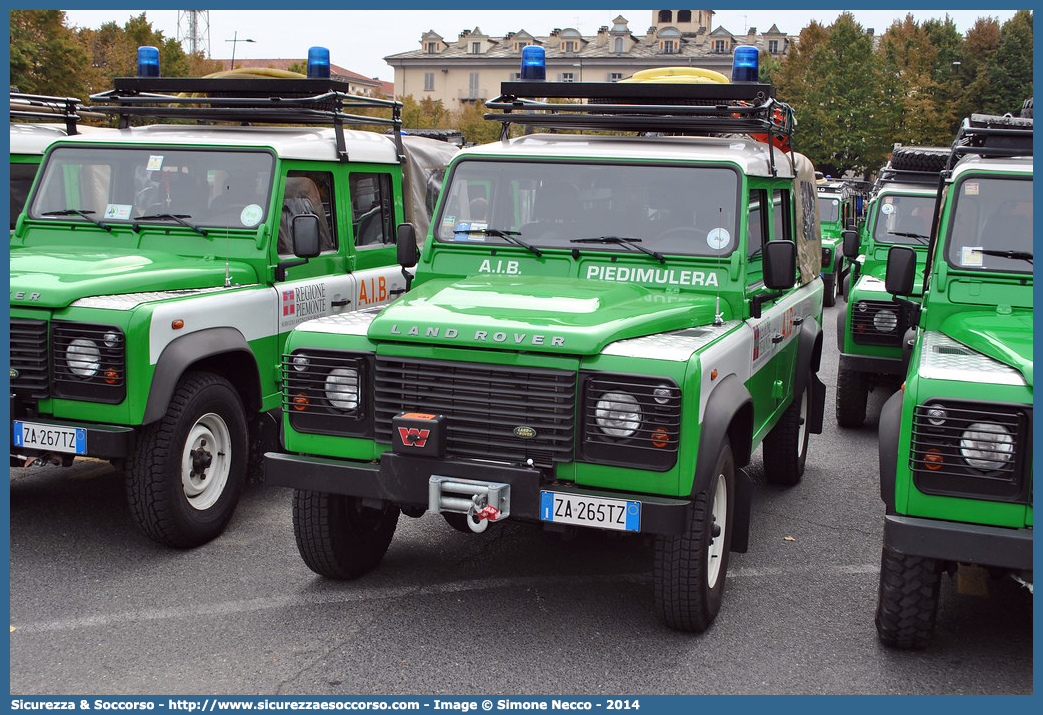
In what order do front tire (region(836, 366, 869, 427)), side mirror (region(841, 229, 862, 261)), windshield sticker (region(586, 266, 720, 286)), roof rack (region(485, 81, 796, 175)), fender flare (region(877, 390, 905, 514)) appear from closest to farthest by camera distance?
fender flare (region(877, 390, 905, 514)) → windshield sticker (region(586, 266, 720, 286)) → roof rack (region(485, 81, 796, 175)) → front tire (region(836, 366, 869, 427)) → side mirror (region(841, 229, 862, 261))

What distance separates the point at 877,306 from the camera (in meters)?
8.84

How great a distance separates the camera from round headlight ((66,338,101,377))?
529cm

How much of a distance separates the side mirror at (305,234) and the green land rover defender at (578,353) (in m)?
0.60

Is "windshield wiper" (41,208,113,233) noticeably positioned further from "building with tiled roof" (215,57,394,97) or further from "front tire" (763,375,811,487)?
"building with tiled roof" (215,57,394,97)

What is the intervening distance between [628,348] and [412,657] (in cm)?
159

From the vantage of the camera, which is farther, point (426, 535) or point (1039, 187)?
point (426, 535)

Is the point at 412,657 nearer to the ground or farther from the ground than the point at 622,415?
nearer to the ground

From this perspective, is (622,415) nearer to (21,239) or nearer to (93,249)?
(93,249)

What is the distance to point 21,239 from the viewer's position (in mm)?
6742

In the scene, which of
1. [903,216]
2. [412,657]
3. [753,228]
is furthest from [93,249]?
[903,216]

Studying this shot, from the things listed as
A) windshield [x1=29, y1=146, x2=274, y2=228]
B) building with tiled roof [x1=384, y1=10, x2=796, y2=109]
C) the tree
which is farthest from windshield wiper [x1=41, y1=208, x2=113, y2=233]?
building with tiled roof [x1=384, y1=10, x2=796, y2=109]

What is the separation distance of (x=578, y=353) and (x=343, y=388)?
42.8 inches

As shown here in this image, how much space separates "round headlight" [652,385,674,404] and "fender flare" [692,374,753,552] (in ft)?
0.80

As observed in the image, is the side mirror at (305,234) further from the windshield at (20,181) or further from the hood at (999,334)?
the hood at (999,334)
